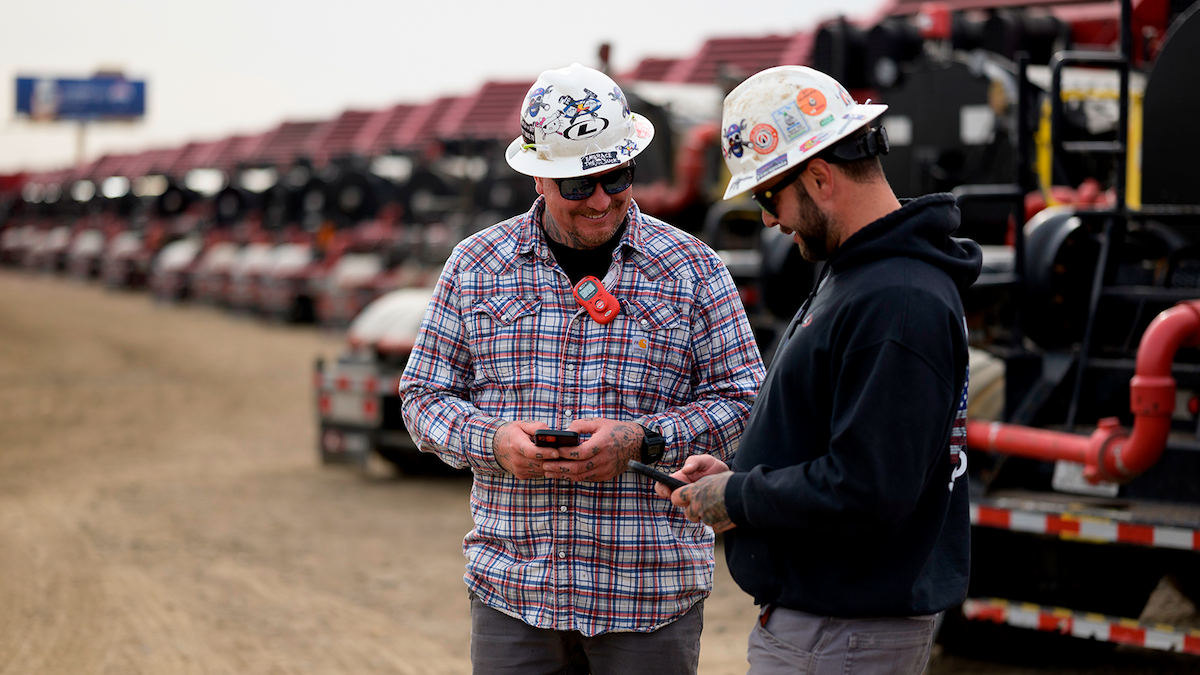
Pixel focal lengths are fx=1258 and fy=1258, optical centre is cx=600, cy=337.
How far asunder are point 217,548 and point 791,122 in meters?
5.64

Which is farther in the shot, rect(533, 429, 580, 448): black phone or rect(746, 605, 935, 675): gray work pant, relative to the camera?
rect(533, 429, 580, 448): black phone

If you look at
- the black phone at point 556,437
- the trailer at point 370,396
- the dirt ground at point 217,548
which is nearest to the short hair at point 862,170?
the black phone at point 556,437

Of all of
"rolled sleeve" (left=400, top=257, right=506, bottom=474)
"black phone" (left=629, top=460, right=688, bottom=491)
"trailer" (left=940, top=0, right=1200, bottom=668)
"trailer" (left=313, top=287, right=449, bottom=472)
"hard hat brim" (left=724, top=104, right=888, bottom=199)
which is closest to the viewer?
"hard hat brim" (left=724, top=104, right=888, bottom=199)

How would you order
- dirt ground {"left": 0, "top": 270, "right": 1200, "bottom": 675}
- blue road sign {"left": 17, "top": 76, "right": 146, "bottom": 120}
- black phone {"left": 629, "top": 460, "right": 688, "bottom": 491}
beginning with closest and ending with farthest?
black phone {"left": 629, "top": 460, "right": 688, "bottom": 491}
dirt ground {"left": 0, "top": 270, "right": 1200, "bottom": 675}
blue road sign {"left": 17, "top": 76, "right": 146, "bottom": 120}

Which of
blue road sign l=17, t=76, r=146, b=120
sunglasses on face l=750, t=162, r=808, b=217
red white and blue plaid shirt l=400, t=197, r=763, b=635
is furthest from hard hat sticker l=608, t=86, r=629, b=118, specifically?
blue road sign l=17, t=76, r=146, b=120

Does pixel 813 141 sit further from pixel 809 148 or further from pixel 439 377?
pixel 439 377

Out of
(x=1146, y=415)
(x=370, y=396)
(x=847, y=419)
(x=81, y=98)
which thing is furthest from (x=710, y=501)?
(x=81, y=98)

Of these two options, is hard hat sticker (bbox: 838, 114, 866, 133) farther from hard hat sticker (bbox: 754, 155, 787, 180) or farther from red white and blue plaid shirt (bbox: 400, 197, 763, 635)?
red white and blue plaid shirt (bbox: 400, 197, 763, 635)

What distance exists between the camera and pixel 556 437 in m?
2.41

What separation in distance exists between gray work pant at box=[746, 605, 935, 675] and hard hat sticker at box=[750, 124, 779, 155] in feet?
2.61

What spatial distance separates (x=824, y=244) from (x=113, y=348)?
17.3m

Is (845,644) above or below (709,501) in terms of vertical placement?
below

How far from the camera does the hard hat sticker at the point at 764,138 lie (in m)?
2.14

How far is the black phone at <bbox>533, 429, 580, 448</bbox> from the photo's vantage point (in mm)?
2408
